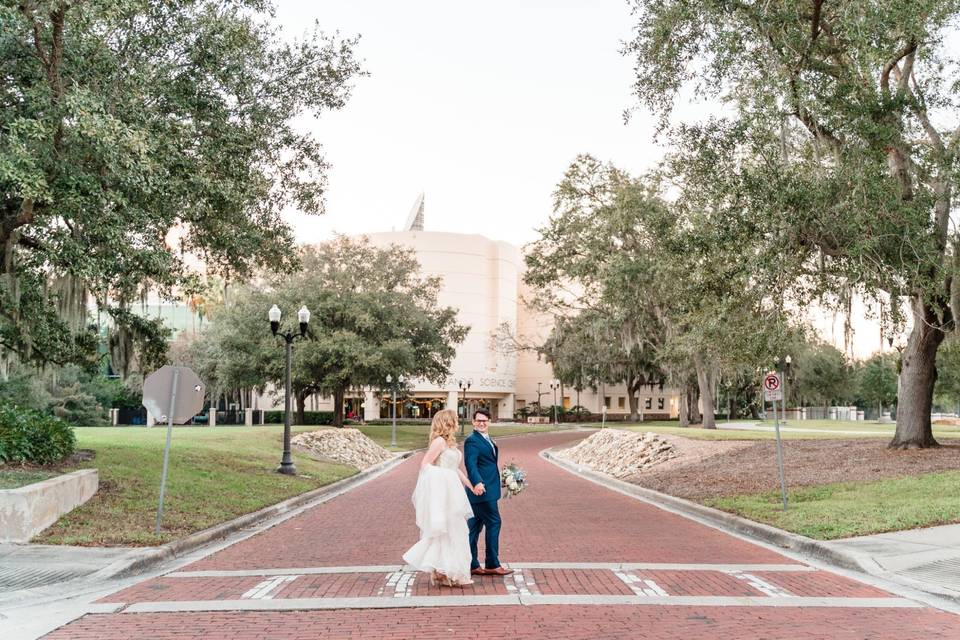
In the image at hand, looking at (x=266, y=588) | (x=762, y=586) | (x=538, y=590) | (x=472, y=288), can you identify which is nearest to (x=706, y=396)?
(x=762, y=586)

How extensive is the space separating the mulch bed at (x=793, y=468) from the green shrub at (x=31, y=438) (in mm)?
11738

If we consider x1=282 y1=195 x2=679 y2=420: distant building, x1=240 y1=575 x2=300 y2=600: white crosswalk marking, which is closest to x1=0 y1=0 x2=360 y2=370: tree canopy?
x1=240 y1=575 x2=300 y2=600: white crosswalk marking

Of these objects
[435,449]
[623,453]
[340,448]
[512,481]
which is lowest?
[340,448]

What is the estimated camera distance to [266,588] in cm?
811

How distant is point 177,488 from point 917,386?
18081mm

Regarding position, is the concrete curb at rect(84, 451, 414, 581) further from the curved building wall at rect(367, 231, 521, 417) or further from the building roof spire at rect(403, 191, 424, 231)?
the building roof spire at rect(403, 191, 424, 231)

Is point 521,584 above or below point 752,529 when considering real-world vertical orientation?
above

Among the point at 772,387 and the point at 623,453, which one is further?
the point at 623,453

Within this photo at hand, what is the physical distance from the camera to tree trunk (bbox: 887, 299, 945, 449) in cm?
2144

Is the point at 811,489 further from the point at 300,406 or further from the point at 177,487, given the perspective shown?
the point at 300,406

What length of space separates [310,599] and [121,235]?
702cm

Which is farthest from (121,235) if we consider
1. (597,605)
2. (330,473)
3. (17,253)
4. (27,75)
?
(330,473)

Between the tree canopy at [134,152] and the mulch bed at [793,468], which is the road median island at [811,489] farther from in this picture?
the tree canopy at [134,152]

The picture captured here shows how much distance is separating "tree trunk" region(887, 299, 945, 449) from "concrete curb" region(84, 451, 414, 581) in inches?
575
